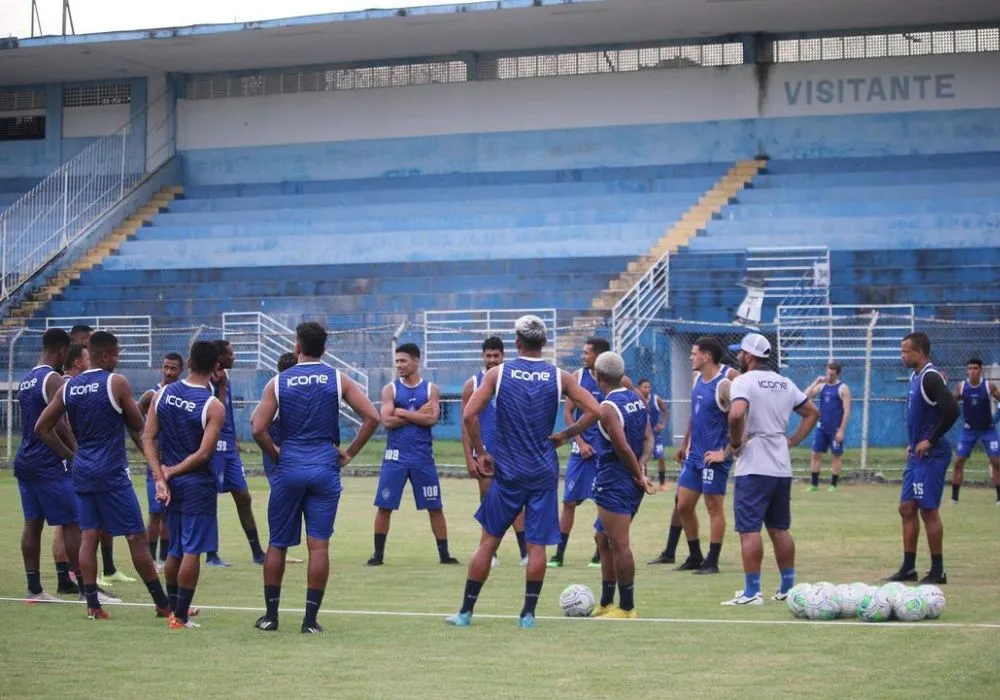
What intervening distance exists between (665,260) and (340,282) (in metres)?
7.74

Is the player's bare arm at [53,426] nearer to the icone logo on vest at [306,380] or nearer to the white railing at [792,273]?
the icone logo on vest at [306,380]

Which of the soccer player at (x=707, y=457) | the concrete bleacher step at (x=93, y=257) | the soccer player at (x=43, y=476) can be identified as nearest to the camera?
the soccer player at (x=43, y=476)

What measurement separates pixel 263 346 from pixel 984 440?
605 inches

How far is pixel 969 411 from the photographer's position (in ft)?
72.0

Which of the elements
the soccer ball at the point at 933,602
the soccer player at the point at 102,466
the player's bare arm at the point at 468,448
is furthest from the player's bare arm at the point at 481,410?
the soccer ball at the point at 933,602

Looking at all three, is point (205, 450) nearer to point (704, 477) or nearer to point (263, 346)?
point (704, 477)

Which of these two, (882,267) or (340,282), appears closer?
(882,267)

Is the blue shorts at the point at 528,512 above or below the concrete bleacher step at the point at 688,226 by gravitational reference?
below

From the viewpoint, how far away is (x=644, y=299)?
31.9m

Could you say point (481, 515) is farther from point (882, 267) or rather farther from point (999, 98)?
point (999, 98)

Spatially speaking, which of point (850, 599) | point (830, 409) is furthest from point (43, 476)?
point (830, 409)

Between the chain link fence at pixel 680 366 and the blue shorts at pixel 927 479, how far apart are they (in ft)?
48.1

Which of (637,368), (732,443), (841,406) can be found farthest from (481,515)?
(637,368)

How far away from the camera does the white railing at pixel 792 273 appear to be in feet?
103
